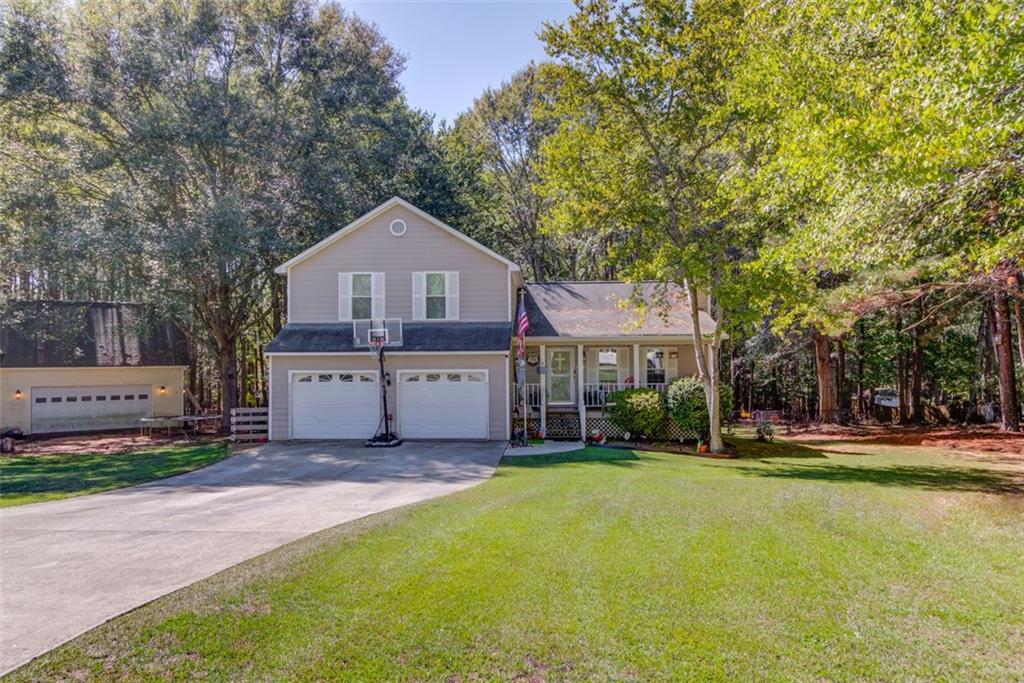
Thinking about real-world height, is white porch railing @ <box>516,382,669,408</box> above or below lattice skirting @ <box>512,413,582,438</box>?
above

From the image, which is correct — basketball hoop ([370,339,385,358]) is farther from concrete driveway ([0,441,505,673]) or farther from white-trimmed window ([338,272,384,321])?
concrete driveway ([0,441,505,673])

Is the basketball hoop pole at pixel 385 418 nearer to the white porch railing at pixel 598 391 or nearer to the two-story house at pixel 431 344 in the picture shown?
the two-story house at pixel 431 344

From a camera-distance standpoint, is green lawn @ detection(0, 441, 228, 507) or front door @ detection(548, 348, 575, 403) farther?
front door @ detection(548, 348, 575, 403)

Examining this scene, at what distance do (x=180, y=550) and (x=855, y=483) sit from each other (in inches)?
408

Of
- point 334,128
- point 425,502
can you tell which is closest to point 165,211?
point 334,128

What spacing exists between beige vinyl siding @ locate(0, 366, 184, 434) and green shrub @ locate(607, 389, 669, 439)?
1741 centimetres

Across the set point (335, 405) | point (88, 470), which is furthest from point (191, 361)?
point (88, 470)

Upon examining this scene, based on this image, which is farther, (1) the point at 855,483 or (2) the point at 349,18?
(2) the point at 349,18

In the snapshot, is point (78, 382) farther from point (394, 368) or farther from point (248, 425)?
point (394, 368)

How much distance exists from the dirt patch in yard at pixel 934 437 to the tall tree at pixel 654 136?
284 inches

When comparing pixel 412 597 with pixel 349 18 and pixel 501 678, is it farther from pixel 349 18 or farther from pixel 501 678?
pixel 349 18

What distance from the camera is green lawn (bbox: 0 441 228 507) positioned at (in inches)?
409

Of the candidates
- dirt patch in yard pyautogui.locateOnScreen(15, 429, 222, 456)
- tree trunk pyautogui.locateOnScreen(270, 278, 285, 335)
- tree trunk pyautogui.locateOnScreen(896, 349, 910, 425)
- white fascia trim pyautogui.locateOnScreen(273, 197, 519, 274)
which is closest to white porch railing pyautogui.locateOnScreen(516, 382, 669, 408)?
white fascia trim pyautogui.locateOnScreen(273, 197, 519, 274)

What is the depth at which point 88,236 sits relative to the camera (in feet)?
56.9
